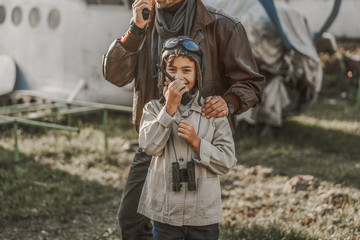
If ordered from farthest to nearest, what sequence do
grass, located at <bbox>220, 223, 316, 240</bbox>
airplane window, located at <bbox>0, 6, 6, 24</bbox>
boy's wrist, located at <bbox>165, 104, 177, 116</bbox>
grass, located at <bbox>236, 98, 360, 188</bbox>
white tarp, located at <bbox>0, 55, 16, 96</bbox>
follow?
airplane window, located at <bbox>0, 6, 6, 24</bbox> < white tarp, located at <bbox>0, 55, 16, 96</bbox> < grass, located at <bbox>236, 98, 360, 188</bbox> < grass, located at <bbox>220, 223, 316, 240</bbox> < boy's wrist, located at <bbox>165, 104, 177, 116</bbox>

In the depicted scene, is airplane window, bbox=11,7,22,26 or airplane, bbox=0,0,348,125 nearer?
airplane, bbox=0,0,348,125

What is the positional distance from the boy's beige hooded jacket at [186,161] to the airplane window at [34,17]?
7793 millimetres

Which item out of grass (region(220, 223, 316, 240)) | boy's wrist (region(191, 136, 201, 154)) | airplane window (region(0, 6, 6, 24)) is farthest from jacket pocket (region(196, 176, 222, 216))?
airplane window (region(0, 6, 6, 24))

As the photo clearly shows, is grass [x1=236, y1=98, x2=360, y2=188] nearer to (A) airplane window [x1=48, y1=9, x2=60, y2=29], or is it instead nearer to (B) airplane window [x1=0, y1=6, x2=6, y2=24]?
(A) airplane window [x1=48, y1=9, x2=60, y2=29]

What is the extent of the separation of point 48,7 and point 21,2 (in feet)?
2.75

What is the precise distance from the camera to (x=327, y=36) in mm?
11398

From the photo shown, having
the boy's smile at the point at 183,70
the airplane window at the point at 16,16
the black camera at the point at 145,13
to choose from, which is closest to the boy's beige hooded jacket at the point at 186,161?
the boy's smile at the point at 183,70

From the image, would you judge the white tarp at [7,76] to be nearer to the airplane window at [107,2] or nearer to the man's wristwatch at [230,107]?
the airplane window at [107,2]

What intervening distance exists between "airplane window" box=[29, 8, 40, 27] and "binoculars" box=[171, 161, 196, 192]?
8002mm

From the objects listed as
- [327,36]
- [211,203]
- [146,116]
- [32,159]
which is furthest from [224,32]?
[327,36]

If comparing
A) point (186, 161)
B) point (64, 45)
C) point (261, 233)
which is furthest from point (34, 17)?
point (186, 161)

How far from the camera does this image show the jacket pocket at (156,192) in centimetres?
264

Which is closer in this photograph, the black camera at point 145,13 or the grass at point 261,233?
the black camera at point 145,13

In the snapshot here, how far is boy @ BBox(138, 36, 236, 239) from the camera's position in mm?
2541
